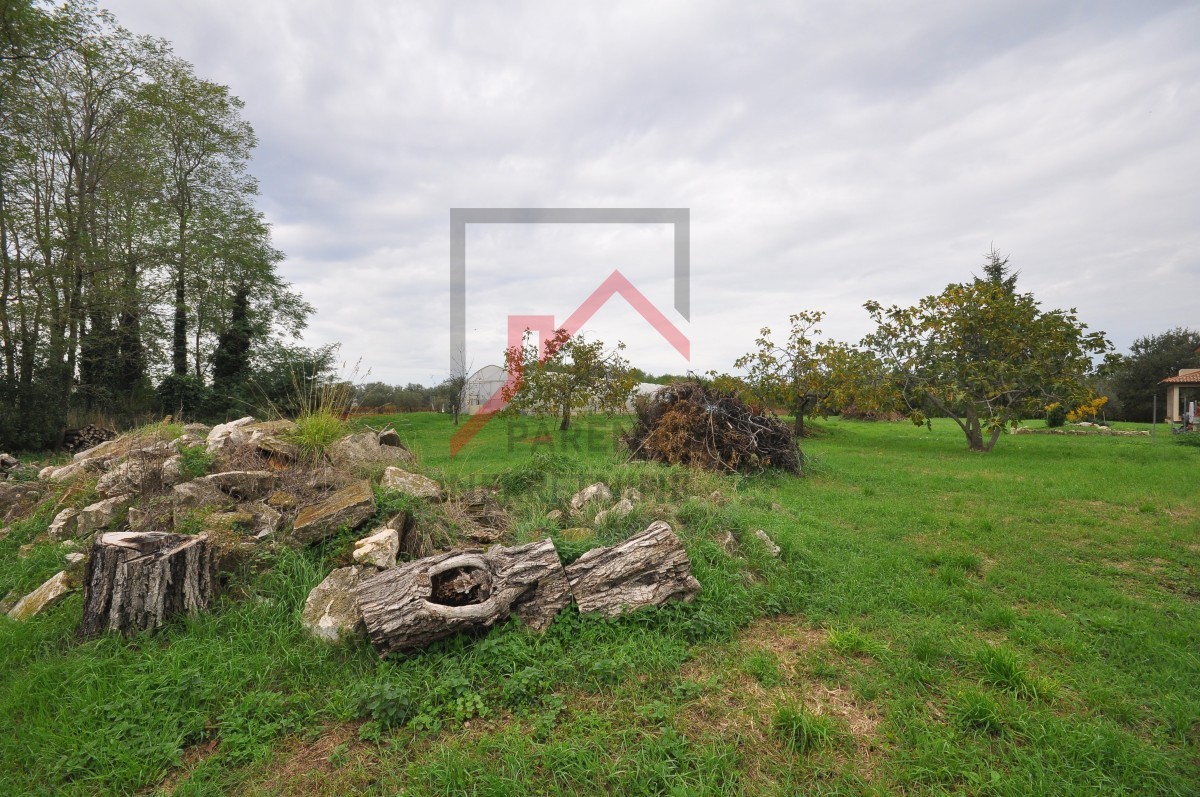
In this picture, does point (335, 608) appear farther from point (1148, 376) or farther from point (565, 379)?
point (1148, 376)

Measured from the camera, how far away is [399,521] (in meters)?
3.82

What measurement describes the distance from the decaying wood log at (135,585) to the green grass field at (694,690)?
16cm

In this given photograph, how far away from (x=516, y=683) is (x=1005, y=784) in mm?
2027

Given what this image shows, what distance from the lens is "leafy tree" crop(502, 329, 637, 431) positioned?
627 inches

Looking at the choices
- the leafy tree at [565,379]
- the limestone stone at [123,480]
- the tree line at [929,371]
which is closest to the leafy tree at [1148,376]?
the tree line at [929,371]

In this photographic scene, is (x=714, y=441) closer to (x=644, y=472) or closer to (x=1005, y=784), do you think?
(x=644, y=472)

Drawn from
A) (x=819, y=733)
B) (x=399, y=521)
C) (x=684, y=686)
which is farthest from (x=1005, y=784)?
(x=399, y=521)

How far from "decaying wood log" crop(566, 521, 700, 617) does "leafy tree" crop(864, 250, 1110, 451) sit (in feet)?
35.9

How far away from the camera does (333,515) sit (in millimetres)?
3684

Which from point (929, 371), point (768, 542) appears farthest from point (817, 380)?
point (768, 542)

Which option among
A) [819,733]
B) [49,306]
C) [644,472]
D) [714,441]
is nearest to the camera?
[819,733]

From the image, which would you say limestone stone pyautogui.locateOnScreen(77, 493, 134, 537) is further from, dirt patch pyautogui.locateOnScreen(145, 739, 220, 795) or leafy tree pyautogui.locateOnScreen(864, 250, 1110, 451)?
leafy tree pyautogui.locateOnScreen(864, 250, 1110, 451)

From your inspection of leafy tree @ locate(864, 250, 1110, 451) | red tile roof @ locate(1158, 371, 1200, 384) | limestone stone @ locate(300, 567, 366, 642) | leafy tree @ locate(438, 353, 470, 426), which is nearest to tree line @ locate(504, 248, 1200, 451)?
leafy tree @ locate(864, 250, 1110, 451)

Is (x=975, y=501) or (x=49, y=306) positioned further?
(x=49, y=306)
